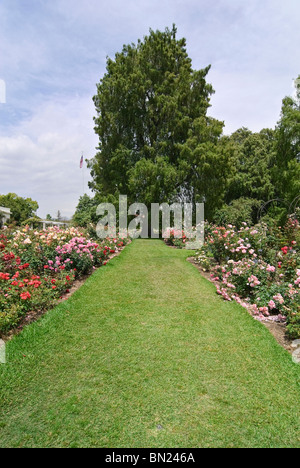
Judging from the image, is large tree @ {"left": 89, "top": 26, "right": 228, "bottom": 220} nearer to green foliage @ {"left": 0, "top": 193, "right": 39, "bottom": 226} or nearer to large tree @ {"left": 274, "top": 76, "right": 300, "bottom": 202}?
large tree @ {"left": 274, "top": 76, "right": 300, "bottom": 202}

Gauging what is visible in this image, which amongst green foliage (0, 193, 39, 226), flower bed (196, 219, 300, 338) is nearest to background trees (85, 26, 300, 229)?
flower bed (196, 219, 300, 338)

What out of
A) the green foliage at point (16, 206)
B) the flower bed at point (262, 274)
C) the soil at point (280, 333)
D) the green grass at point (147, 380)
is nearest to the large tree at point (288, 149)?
the flower bed at point (262, 274)

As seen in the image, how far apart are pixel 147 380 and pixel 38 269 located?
12.4 ft

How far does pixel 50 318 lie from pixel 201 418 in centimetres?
250

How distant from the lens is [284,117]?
16703mm

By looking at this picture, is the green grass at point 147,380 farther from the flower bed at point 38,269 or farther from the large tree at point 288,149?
the large tree at point 288,149

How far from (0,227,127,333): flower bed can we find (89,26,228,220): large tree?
921 centimetres

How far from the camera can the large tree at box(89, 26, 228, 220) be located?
15227 mm

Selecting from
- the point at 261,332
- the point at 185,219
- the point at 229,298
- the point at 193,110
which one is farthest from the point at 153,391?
the point at 193,110

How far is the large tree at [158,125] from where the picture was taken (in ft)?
50.0

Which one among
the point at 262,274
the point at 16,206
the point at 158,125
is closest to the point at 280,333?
the point at 262,274

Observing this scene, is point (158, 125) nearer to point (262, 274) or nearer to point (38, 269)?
point (38, 269)

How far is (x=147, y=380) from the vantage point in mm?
2527
